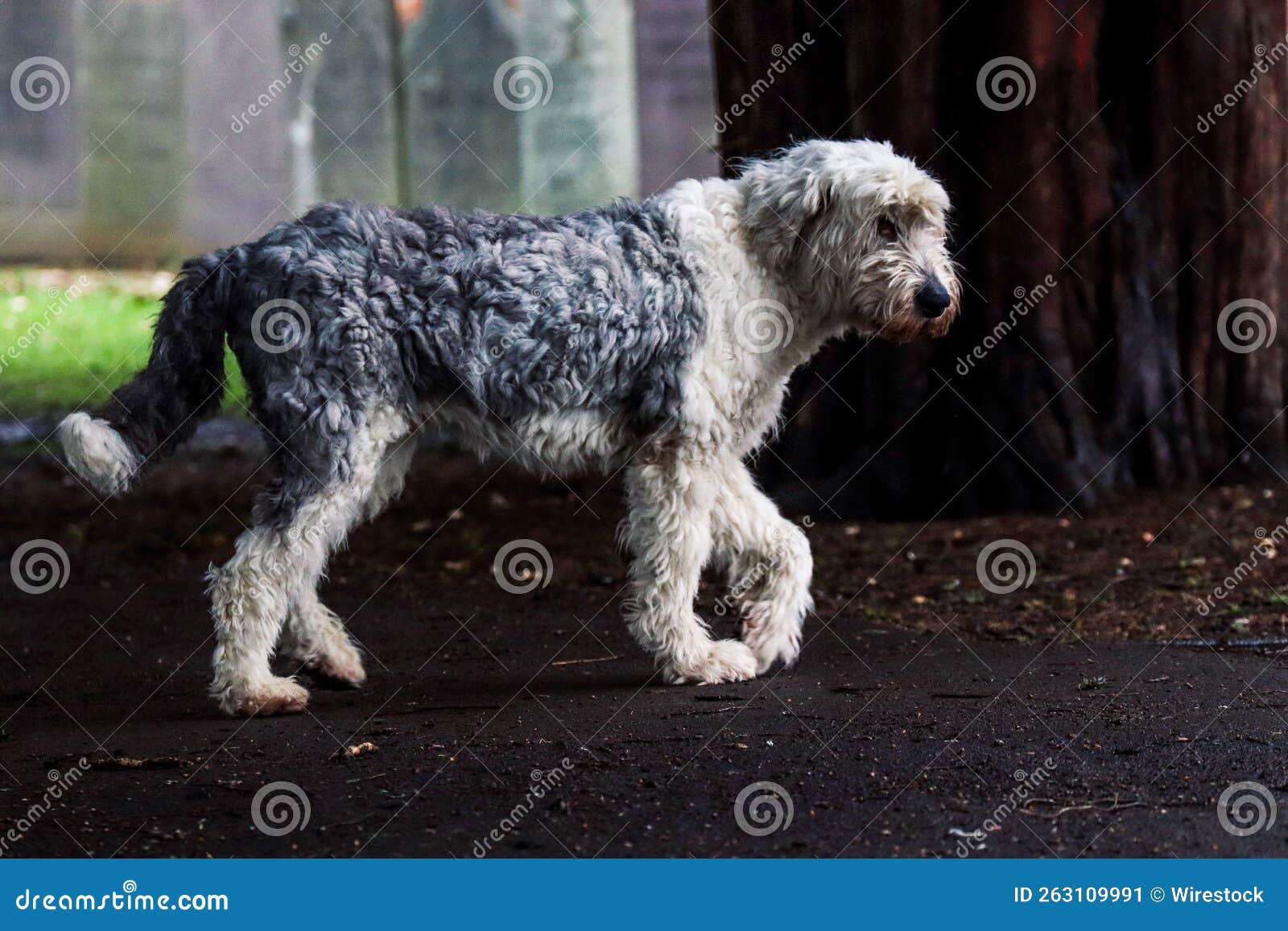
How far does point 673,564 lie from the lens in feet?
17.8

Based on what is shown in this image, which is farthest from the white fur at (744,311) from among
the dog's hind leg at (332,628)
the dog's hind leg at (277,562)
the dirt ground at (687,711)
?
the dog's hind leg at (277,562)

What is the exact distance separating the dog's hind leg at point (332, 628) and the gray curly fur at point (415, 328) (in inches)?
14.8

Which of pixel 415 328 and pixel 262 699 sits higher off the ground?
pixel 415 328

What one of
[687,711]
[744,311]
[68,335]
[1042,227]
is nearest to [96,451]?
[687,711]

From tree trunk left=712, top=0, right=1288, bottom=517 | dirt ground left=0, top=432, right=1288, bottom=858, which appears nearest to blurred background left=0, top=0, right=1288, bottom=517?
tree trunk left=712, top=0, right=1288, bottom=517

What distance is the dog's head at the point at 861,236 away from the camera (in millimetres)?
5305

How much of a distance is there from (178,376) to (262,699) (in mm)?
1142

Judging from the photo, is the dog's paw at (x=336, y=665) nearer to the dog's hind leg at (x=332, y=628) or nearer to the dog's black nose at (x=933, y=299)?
the dog's hind leg at (x=332, y=628)

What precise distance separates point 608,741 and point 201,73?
1479cm

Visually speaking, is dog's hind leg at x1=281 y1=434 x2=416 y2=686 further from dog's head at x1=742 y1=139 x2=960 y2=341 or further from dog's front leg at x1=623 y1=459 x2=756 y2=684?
dog's head at x1=742 y1=139 x2=960 y2=341

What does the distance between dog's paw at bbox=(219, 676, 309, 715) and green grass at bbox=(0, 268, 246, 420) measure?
770 cm

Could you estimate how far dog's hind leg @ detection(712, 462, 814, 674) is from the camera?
5.60 metres

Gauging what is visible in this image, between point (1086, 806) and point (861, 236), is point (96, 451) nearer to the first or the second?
point (861, 236)

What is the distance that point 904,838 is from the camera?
3.85 metres
